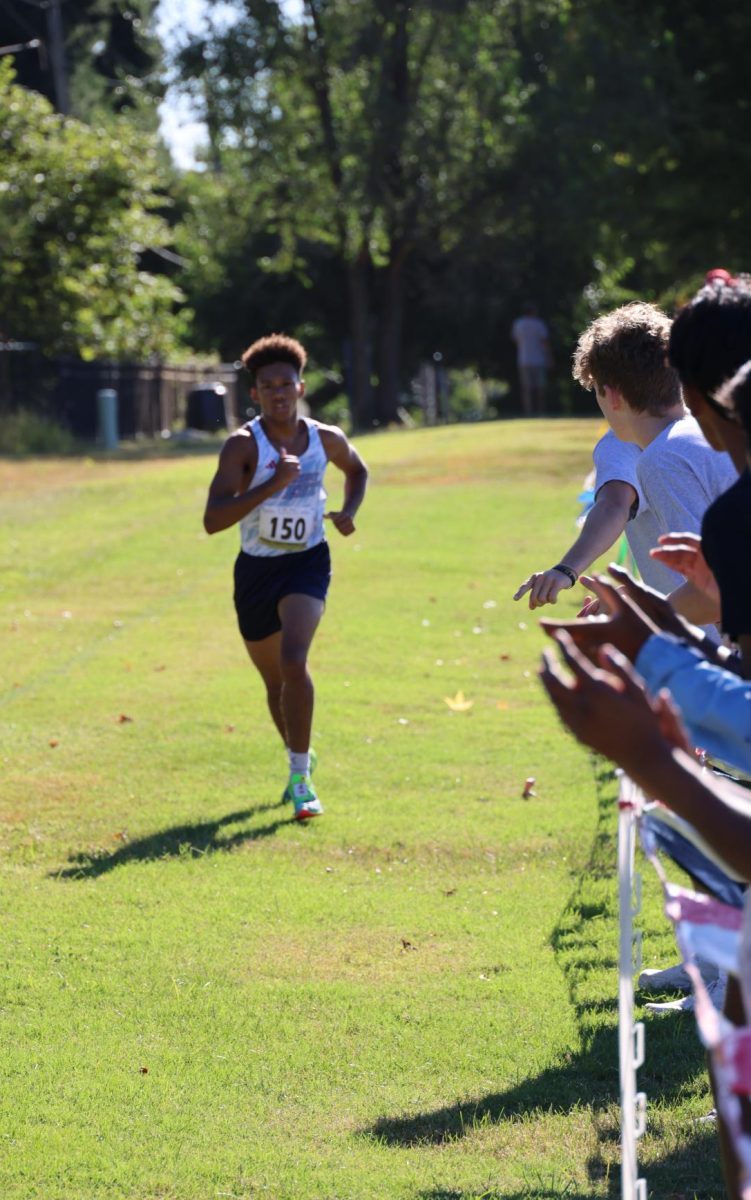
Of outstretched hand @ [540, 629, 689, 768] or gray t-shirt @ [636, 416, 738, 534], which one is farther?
gray t-shirt @ [636, 416, 738, 534]

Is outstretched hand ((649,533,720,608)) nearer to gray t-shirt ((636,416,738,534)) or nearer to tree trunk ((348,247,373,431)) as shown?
gray t-shirt ((636,416,738,534))

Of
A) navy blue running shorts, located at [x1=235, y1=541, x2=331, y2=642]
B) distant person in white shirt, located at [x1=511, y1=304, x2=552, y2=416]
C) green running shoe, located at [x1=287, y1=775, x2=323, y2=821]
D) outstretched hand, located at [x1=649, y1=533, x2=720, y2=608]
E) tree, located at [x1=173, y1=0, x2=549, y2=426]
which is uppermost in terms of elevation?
tree, located at [x1=173, y1=0, x2=549, y2=426]

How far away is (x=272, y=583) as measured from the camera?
26.3 ft

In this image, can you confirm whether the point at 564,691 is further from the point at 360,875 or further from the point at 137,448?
the point at 137,448

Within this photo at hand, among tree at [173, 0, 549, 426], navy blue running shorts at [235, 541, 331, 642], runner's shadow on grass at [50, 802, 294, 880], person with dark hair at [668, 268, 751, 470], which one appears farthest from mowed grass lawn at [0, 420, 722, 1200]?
tree at [173, 0, 549, 426]

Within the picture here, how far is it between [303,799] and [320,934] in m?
1.67

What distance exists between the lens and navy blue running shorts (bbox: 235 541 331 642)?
8.02 metres

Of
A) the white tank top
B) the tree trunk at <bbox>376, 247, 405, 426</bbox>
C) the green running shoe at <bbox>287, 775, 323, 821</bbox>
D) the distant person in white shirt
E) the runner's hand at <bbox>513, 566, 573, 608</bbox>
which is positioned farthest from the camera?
the tree trunk at <bbox>376, 247, 405, 426</bbox>

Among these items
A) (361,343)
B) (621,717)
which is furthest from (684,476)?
(361,343)

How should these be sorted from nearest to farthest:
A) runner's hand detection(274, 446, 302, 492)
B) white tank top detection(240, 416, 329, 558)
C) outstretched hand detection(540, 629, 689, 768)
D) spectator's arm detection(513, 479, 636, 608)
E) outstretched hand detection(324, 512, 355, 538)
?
outstretched hand detection(540, 629, 689, 768)
spectator's arm detection(513, 479, 636, 608)
runner's hand detection(274, 446, 302, 492)
white tank top detection(240, 416, 329, 558)
outstretched hand detection(324, 512, 355, 538)

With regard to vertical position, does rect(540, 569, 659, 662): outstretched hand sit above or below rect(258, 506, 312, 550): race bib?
above

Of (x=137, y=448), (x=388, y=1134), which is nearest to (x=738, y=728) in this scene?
(x=388, y=1134)

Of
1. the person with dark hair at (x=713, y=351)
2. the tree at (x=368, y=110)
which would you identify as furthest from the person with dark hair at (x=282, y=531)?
the tree at (x=368, y=110)

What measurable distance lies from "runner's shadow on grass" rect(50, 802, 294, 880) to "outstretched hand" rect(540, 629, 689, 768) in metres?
4.86
